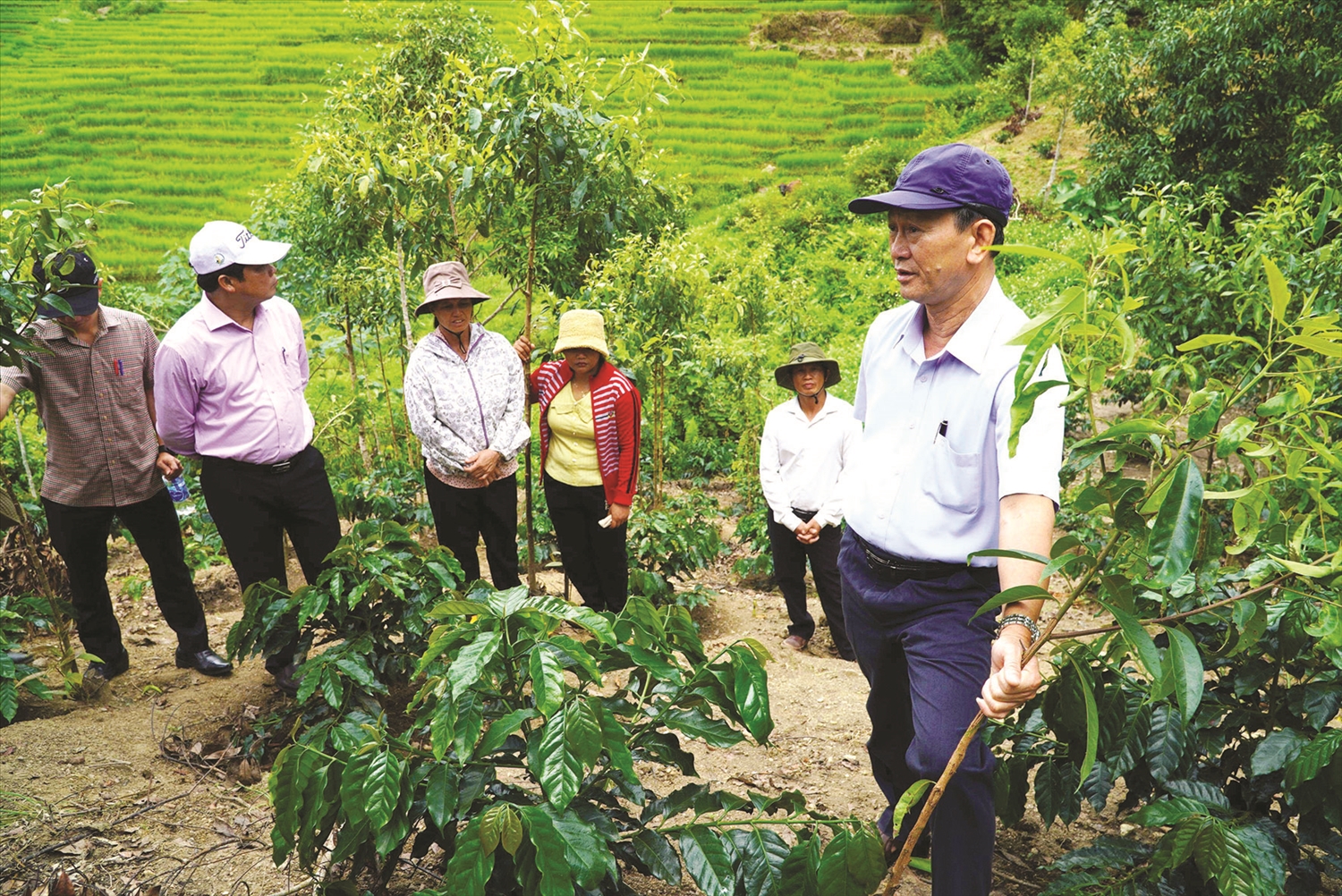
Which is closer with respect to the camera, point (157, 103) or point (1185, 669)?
point (1185, 669)

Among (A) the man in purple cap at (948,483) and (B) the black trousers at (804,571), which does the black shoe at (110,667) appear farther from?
(A) the man in purple cap at (948,483)

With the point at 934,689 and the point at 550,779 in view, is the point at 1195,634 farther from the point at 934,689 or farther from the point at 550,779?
the point at 550,779

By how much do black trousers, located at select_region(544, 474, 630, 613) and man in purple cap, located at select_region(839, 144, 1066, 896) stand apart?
179 centimetres

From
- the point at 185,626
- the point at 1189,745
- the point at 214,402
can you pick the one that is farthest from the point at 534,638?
the point at 185,626

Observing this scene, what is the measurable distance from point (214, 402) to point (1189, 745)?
2.85 m

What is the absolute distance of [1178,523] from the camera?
1086 millimetres

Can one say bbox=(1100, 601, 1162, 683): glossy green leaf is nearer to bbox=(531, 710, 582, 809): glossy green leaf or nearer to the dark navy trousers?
the dark navy trousers

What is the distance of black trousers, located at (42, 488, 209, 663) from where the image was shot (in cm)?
311

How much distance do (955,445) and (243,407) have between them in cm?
232

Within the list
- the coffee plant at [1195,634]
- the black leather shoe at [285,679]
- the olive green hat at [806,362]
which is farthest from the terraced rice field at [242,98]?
the coffee plant at [1195,634]

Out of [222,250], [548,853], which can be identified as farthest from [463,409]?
[548,853]

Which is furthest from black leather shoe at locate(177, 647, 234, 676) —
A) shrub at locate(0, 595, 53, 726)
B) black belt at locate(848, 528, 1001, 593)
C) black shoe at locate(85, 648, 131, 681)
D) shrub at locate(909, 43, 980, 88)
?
shrub at locate(909, 43, 980, 88)

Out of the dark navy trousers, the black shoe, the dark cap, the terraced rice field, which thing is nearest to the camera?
the dark navy trousers

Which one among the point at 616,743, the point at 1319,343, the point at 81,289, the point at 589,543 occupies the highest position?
the point at 1319,343
